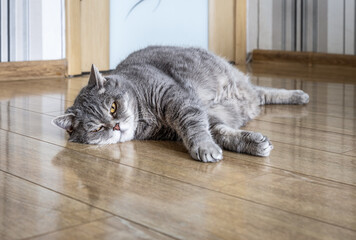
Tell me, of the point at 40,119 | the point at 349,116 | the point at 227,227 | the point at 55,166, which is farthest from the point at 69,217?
the point at 349,116

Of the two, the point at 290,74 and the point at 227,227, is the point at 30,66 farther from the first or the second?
the point at 227,227

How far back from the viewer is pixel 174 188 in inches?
48.0

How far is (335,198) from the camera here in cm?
114

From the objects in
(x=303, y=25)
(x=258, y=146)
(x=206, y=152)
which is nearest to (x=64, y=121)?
(x=206, y=152)

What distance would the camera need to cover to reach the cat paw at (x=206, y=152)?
4.72 ft

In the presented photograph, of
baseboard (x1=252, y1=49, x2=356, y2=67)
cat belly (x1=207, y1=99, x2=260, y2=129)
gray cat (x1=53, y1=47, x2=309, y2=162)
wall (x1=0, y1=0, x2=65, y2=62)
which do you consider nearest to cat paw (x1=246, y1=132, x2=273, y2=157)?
gray cat (x1=53, y1=47, x2=309, y2=162)

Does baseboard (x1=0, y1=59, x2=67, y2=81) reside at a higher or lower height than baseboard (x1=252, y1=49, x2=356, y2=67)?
lower

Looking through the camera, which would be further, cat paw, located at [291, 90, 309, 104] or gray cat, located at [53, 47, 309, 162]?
cat paw, located at [291, 90, 309, 104]

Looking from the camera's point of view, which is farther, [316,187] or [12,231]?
[316,187]

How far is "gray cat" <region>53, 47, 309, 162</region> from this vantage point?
1.55 meters

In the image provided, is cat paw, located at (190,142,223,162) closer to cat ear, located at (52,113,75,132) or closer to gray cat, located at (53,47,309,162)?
gray cat, located at (53,47,309,162)

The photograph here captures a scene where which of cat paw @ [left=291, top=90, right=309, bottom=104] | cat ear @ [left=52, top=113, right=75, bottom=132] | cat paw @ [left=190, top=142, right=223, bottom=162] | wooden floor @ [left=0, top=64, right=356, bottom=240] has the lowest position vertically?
wooden floor @ [left=0, top=64, right=356, bottom=240]

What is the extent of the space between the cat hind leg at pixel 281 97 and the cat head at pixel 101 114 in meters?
0.85

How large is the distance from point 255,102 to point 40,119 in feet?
2.82
